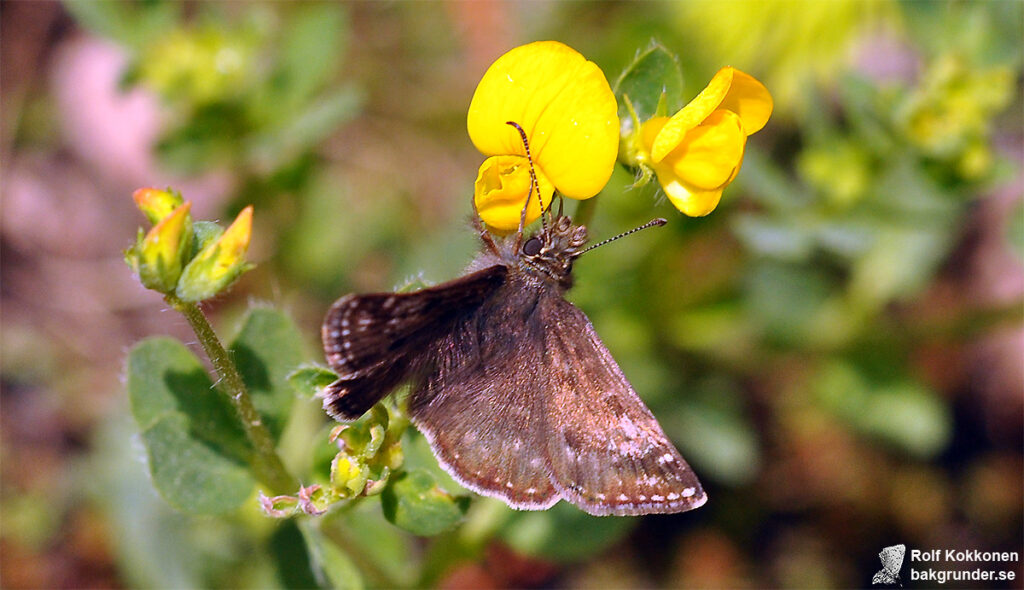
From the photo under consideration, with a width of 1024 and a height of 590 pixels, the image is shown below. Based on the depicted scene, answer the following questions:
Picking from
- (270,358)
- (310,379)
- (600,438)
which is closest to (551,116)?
(600,438)

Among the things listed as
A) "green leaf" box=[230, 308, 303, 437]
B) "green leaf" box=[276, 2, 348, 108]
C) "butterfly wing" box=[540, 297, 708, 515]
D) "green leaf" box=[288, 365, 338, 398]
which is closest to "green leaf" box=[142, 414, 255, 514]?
"green leaf" box=[230, 308, 303, 437]

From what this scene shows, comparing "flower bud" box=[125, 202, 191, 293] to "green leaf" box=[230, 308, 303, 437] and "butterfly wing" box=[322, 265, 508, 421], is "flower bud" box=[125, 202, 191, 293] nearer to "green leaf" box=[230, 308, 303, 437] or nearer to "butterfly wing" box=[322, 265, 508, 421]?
"butterfly wing" box=[322, 265, 508, 421]

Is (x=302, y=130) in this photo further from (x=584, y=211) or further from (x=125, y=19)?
(x=584, y=211)

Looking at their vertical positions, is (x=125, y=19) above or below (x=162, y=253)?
above

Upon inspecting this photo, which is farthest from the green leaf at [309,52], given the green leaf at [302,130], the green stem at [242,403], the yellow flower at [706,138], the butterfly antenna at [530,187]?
the yellow flower at [706,138]

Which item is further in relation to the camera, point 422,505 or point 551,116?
point 422,505

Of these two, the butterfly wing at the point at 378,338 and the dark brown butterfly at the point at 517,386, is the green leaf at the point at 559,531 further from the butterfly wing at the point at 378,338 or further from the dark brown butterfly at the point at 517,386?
the butterfly wing at the point at 378,338
